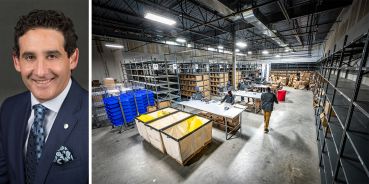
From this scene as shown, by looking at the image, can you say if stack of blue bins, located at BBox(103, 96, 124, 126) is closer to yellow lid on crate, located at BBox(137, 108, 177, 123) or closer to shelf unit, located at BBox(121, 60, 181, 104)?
yellow lid on crate, located at BBox(137, 108, 177, 123)

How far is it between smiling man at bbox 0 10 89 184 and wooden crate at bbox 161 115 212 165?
219 centimetres

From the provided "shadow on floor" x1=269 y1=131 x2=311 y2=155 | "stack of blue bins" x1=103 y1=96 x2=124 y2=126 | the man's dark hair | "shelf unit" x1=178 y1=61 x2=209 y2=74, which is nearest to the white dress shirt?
the man's dark hair

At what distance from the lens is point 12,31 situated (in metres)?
0.88

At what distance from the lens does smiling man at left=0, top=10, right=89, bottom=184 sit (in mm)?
761

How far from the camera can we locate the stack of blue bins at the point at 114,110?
4.86 m

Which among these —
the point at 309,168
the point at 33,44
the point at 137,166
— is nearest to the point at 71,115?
the point at 33,44

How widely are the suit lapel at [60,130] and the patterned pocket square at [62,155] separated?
0.7 inches

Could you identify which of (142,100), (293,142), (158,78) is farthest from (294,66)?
(142,100)

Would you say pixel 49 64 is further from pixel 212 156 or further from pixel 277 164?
pixel 277 164

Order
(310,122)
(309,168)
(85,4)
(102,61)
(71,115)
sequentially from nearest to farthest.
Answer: (71,115), (85,4), (309,168), (310,122), (102,61)

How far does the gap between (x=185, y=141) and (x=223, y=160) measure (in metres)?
1.10

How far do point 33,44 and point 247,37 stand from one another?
12.1 metres

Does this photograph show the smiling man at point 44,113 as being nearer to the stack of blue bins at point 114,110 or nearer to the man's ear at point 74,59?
the man's ear at point 74,59

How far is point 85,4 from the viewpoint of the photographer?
102 centimetres
